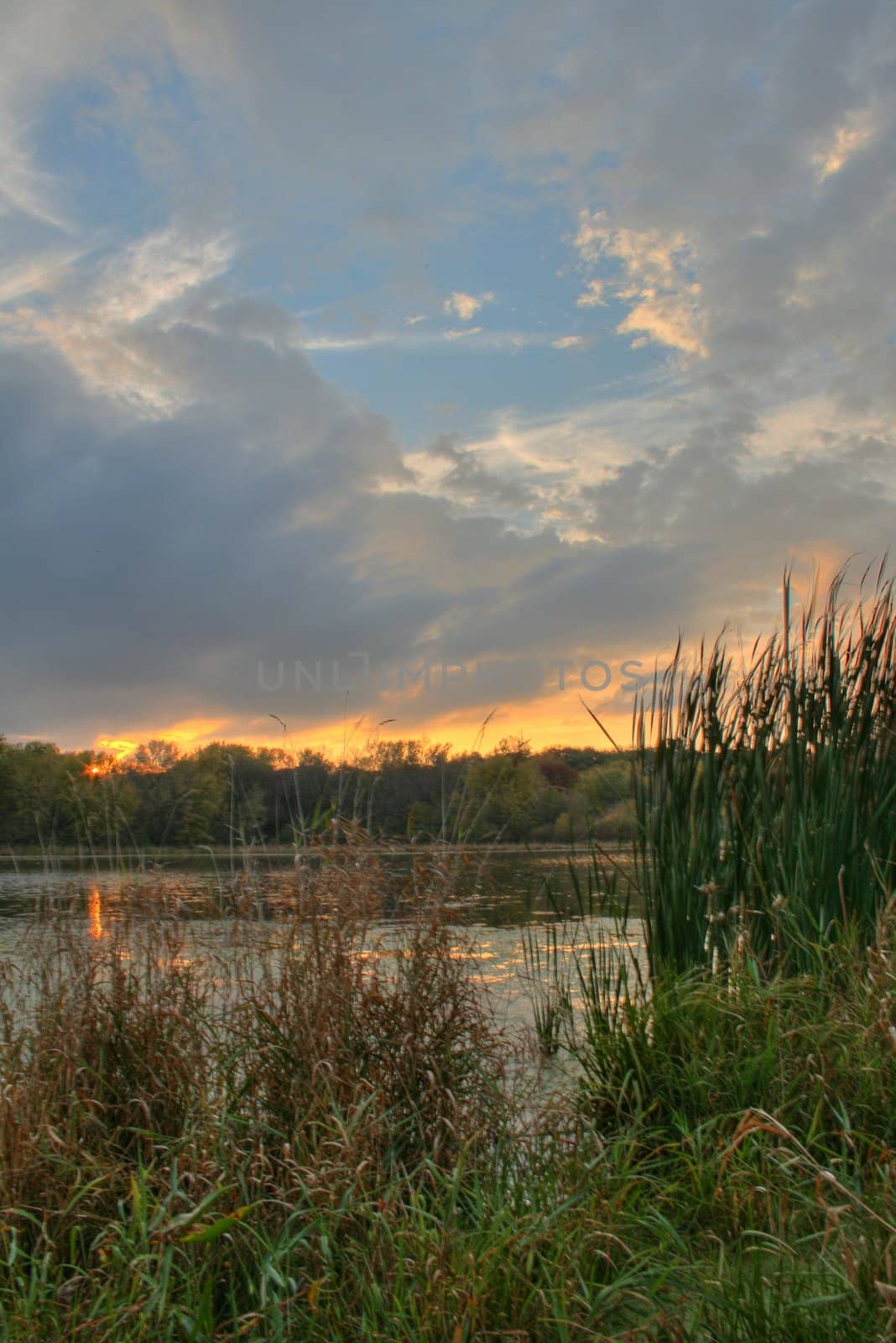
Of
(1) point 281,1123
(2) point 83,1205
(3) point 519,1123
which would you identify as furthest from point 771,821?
(2) point 83,1205

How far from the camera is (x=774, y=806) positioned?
5.67 metres

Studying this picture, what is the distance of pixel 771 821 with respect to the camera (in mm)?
5465

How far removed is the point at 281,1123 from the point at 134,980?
98cm

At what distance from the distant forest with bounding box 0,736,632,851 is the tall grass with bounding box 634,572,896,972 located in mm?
505

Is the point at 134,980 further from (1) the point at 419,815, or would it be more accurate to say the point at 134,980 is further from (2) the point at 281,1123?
(1) the point at 419,815

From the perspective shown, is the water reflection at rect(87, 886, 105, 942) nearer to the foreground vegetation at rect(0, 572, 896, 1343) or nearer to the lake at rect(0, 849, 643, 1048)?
the lake at rect(0, 849, 643, 1048)

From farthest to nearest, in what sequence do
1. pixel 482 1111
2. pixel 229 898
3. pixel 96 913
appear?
1. pixel 96 913
2. pixel 229 898
3. pixel 482 1111

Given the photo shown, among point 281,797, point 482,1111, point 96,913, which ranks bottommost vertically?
point 482,1111

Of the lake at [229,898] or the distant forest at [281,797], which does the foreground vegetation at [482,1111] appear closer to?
the lake at [229,898]

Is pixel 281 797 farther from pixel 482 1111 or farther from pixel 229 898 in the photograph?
pixel 482 1111

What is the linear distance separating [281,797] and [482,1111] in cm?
188

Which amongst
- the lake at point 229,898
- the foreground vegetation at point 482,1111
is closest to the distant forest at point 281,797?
the lake at point 229,898

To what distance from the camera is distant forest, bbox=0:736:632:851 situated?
4914 millimetres

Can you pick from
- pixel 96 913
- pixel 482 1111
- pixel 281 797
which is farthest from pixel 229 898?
pixel 482 1111
